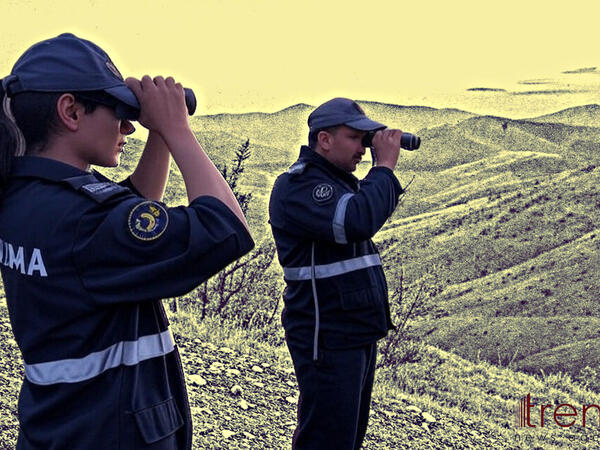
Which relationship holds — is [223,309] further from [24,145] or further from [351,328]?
[24,145]

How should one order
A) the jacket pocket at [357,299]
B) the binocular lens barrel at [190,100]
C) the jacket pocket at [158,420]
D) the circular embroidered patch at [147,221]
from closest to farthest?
1. the circular embroidered patch at [147,221]
2. the jacket pocket at [158,420]
3. the binocular lens barrel at [190,100]
4. the jacket pocket at [357,299]

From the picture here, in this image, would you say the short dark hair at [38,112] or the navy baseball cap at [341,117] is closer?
the short dark hair at [38,112]

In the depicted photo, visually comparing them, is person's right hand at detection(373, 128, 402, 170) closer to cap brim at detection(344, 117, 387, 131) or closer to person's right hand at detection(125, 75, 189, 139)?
cap brim at detection(344, 117, 387, 131)

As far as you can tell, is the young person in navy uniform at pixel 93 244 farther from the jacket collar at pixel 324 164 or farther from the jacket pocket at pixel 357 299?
the jacket collar at pixel 324 164

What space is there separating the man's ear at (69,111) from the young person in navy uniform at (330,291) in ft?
4.59

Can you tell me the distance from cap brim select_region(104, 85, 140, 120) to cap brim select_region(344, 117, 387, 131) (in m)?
1.62

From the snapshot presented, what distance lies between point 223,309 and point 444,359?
6.46ft

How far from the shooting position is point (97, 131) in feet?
4.88

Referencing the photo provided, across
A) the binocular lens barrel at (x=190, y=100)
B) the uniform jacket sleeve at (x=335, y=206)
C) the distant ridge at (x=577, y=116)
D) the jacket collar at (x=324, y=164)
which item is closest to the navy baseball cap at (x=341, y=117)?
the jacket collar at (x=324, y=164)

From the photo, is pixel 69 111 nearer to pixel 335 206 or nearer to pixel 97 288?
pixel 97 288

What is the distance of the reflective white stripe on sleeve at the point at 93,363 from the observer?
1445 millimetres

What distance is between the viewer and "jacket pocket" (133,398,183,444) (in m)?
1.48

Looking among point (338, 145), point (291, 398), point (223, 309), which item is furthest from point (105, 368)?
point (223, 309)

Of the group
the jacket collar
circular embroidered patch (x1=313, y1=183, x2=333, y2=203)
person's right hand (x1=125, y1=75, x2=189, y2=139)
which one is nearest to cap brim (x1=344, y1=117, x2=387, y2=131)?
the jacket collar
